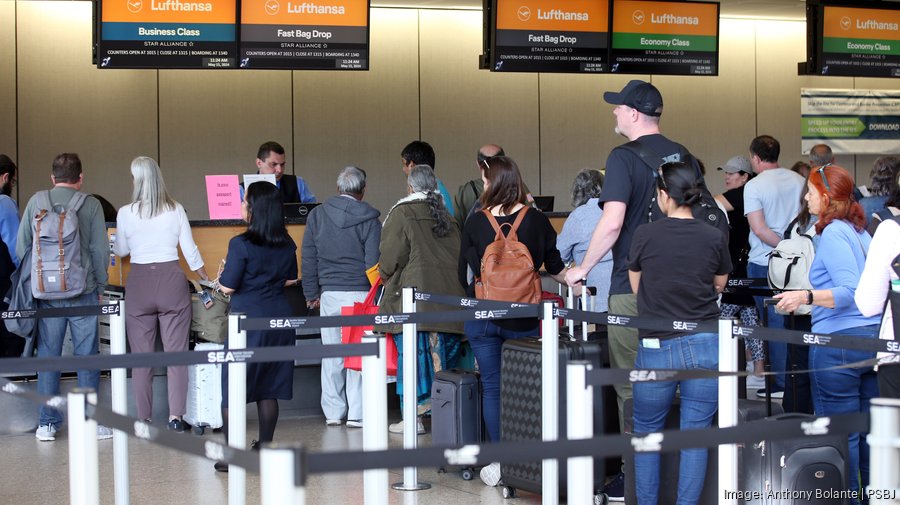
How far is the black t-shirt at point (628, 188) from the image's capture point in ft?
13.6

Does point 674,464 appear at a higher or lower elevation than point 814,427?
lower

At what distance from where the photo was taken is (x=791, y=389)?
215 inches

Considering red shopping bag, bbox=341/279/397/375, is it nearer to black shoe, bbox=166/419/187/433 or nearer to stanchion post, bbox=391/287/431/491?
black shoe, bbox=166/419/187/433

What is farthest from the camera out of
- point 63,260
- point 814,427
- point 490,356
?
point 63,260

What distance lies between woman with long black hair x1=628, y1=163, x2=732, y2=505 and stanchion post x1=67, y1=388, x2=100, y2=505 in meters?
1.80

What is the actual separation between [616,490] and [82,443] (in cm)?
251

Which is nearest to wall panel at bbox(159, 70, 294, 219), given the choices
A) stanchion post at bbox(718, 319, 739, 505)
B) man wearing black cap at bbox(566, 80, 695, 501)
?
man wearing black cap at bbox(566, 80, 695, 501)

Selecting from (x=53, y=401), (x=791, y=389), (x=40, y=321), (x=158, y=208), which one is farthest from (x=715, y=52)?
(x=53, y=401)

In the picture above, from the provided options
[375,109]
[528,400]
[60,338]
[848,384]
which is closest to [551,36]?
[375,109]

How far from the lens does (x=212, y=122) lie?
10109 millimetres

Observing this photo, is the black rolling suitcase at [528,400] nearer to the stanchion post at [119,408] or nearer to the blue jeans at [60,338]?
the stanchion post at [119,408]

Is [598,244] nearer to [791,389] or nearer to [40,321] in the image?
[791,389]

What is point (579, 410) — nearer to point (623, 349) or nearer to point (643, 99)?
point (623, 349)

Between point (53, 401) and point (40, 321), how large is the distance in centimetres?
358
